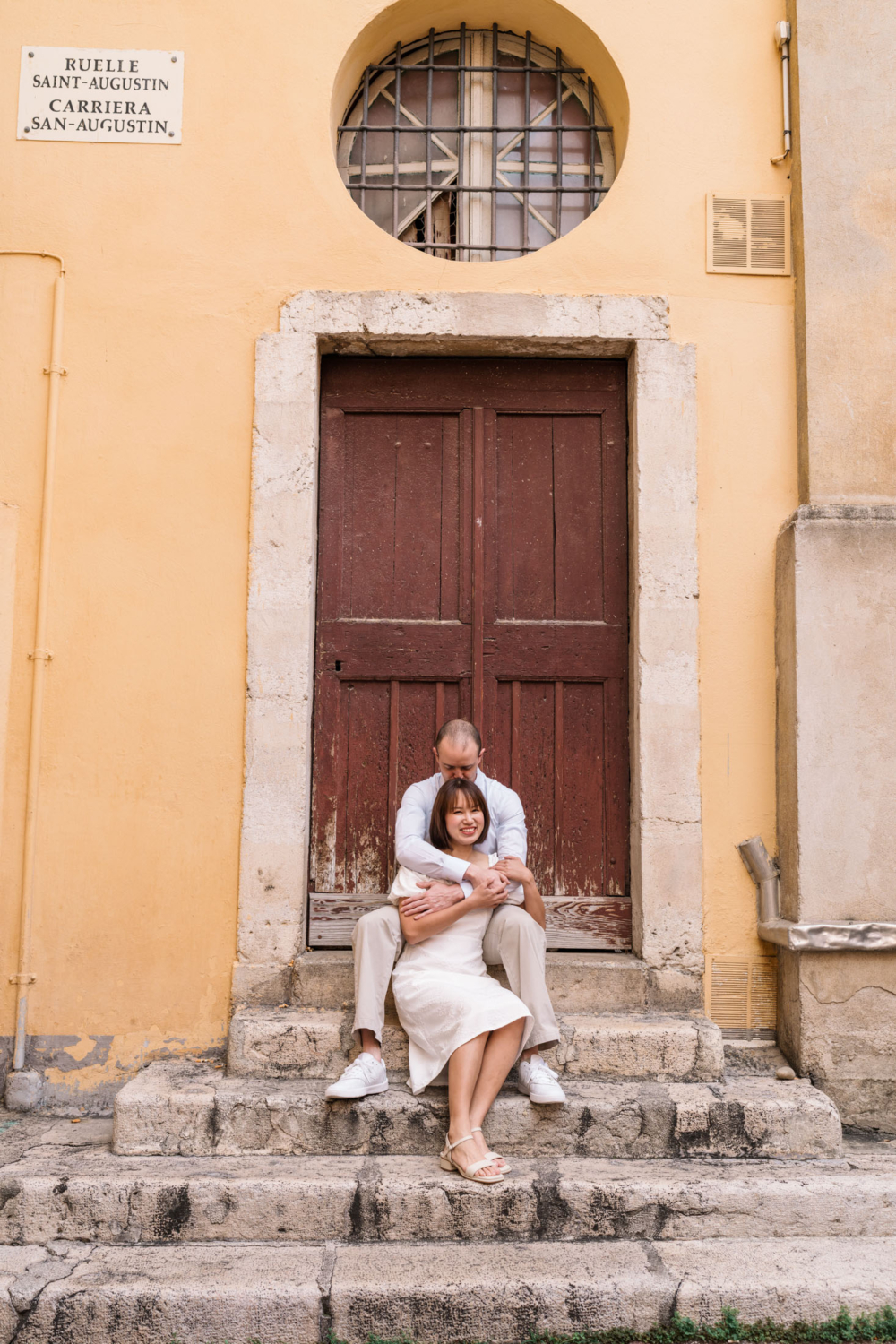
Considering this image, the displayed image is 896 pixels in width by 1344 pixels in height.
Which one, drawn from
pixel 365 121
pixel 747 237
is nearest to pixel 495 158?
pixel 365 121

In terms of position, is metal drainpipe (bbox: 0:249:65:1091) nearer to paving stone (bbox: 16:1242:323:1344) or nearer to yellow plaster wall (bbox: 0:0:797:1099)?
yellow plaster wall (bbox: 0:0:797:1099)

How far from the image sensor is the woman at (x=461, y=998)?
3.37 metres

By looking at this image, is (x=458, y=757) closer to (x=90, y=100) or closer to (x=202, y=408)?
(x=202, y=408)

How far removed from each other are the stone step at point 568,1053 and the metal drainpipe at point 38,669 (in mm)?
942

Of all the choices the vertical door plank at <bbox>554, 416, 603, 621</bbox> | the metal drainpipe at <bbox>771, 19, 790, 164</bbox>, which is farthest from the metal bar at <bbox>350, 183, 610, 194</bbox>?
the vertical door plank at <bbox>554, 416, 603, 621</bbox>

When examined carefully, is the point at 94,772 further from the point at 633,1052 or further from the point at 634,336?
the point at 634,336

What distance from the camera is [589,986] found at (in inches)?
162

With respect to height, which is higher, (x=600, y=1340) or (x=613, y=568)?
(x=613, y=568)

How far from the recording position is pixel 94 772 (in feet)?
Result: 13.9

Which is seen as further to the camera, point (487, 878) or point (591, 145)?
point (591, 145)

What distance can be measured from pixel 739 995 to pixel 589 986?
63 cm

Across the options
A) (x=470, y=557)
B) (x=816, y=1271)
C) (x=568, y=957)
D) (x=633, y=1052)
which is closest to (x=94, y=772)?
(x=470, y=557)

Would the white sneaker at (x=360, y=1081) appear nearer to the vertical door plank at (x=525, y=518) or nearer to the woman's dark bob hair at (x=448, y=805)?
the woman's dark bob hair at (x=448, y=805)

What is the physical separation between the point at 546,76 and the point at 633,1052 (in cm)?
433
